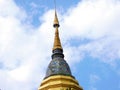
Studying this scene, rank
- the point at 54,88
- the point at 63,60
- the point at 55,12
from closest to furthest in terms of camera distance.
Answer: the point at 54,88
the point at 63,60
the point at 55,12

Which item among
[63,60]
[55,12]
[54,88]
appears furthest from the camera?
[55,12]

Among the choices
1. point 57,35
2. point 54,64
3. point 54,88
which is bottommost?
point 54,88

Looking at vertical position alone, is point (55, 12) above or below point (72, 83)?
above

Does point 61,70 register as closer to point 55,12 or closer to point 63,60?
point 63,60

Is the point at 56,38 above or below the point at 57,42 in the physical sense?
above

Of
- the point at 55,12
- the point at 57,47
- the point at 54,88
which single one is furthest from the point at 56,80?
the point at 55,12

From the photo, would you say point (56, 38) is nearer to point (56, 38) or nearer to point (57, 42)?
point (56, 38)

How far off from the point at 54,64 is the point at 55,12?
759cm

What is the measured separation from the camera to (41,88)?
49.4 metres

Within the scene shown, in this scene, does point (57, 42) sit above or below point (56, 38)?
below

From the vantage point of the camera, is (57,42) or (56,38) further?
(56,38)

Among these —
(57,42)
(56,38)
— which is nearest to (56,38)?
(56,38)

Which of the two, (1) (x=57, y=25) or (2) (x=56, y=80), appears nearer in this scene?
(2) (x=56, y=80)

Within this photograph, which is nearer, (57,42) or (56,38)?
(57,42)
